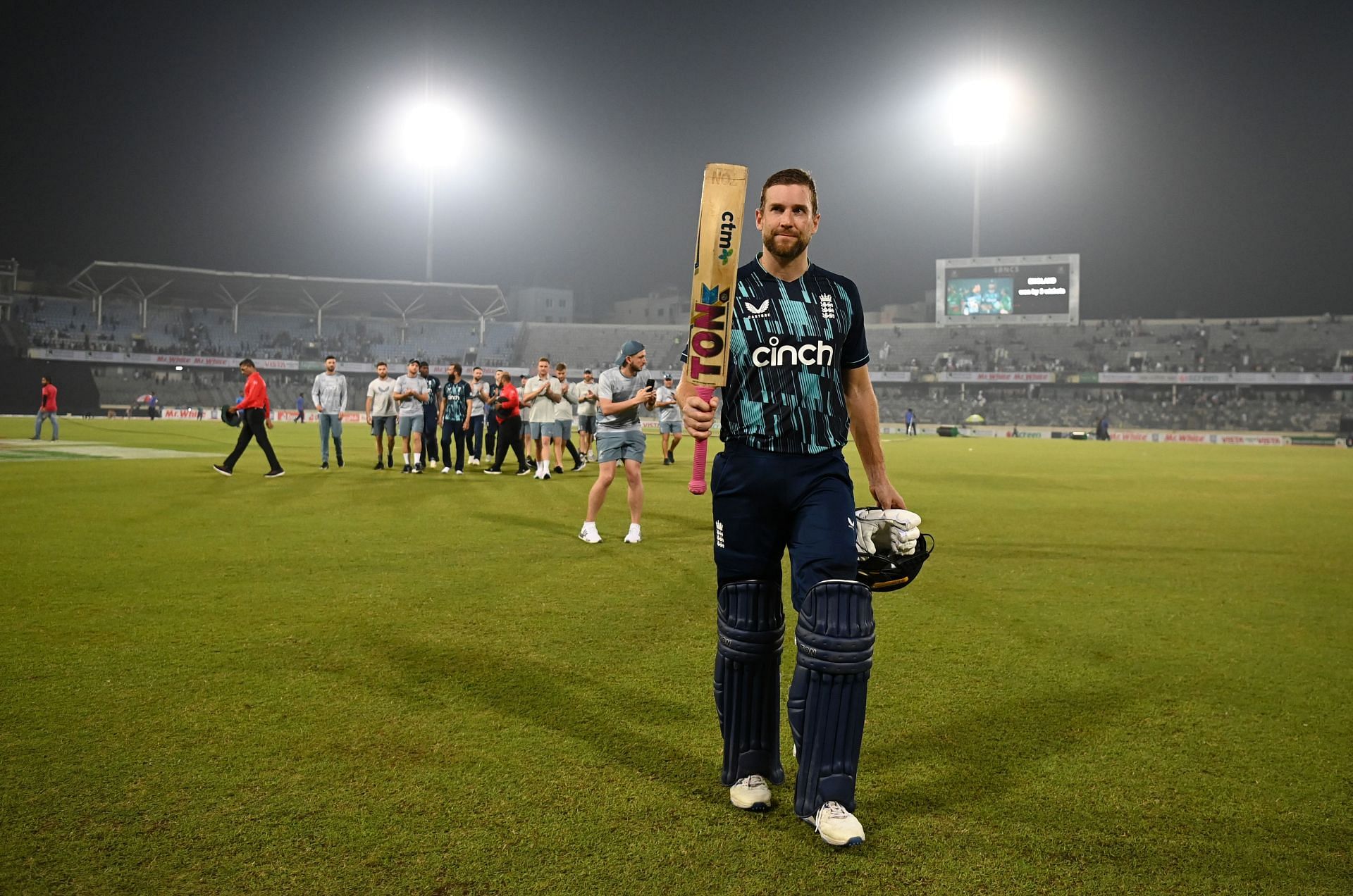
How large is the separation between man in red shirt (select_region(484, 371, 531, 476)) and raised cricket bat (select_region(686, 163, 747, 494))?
12.9 metres

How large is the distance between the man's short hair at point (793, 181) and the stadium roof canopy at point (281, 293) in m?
64.3

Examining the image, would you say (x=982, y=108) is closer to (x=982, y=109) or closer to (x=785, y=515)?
(x=982, y=109)

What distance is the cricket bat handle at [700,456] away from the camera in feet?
9.35

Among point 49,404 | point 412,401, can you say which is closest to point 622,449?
point 412,401

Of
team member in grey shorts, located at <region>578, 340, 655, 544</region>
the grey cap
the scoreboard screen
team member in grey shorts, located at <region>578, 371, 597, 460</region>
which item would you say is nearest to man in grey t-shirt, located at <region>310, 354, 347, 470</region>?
team member in grey shorts, located at <region>578, 371, 597, 460</region>

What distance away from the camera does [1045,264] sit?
56094 mm

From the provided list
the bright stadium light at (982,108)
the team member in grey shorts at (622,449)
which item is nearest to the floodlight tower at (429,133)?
the bright stadium light at (982,108)

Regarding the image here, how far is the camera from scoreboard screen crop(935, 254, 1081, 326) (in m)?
55.8

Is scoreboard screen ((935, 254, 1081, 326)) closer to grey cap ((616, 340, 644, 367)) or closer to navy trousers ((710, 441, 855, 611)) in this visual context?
grey cap ((616, 340, 644, 367))

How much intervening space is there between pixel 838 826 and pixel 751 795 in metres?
0.38

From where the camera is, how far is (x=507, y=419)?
1648 centimetres

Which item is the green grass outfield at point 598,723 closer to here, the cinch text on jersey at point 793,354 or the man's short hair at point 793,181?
the cinch text on jersey at point 793,354

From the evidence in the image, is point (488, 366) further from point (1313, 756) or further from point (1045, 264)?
point (1313, 756)

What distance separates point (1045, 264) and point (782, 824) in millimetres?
59700
